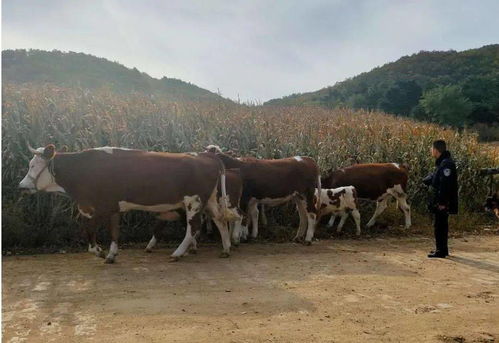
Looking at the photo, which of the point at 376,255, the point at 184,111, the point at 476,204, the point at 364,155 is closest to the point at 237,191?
the point at 376,255

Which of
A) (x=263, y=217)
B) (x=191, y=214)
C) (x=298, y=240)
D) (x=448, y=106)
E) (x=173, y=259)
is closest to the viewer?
(x=173, y=259)

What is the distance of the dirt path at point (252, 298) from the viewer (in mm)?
5094

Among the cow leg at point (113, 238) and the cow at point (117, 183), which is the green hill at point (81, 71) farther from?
the cow leg at point (113, 238)

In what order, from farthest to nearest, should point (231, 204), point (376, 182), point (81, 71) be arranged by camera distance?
point (81, 71)
point (376, 182)
point (231, 204)

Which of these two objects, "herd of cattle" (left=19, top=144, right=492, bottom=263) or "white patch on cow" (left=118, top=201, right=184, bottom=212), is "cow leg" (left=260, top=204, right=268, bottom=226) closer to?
"herd of cattle" (left=19, top=144, right=492, bottom=263)

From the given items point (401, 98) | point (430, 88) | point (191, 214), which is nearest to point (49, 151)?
point (191, 214)

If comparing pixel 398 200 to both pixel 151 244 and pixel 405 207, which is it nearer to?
pixel 405 207

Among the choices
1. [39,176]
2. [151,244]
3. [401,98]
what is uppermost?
[401,98]

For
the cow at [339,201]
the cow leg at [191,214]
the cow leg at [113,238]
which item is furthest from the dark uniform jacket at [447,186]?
the cow leg at [113,238]

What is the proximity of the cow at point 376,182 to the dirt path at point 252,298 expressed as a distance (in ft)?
10.6

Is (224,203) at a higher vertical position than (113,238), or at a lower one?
higher

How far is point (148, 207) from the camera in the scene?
8.55 meters

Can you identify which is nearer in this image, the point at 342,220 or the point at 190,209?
the point at 190,209

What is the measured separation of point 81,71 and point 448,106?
30.1 meters
